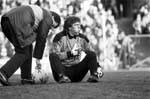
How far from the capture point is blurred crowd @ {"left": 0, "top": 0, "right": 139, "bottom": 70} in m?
21.1

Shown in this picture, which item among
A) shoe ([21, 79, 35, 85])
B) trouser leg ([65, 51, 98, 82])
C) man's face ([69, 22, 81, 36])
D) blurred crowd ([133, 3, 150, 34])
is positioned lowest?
blurred crowd ([133, 3, 150, 34])

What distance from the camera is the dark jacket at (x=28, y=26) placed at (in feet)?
32.5

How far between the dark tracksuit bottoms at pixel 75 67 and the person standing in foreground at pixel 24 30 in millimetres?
279

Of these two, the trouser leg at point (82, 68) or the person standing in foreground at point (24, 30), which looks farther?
the trouser leg at point (82, 68)

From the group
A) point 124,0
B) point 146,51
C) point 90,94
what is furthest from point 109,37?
point 90,94

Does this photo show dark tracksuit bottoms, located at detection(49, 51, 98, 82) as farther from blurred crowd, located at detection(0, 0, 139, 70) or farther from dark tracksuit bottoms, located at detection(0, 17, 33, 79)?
blurred crowd, located at detection(0, 0, 139, 70)

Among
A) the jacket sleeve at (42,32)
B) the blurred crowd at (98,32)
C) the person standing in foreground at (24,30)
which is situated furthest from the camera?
the blurred crowd at (98,32)

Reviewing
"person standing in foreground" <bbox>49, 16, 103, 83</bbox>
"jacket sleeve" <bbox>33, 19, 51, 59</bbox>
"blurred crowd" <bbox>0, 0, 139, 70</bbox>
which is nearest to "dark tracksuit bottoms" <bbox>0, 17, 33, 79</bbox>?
"jacket sleeve" <bbox>33, 19, 51, 59</bbox>

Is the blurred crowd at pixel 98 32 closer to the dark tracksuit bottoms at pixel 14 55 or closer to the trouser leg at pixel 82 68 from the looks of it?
the trouser leg at pixel 82 68

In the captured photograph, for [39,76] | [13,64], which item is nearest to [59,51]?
[39,76]

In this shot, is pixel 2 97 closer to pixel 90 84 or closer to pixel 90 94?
pixel 90 94

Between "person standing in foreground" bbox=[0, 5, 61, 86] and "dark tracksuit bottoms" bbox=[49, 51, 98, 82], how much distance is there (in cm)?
28

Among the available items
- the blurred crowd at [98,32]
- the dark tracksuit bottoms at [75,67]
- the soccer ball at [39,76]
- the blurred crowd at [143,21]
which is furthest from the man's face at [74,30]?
the blurred crowd at [143,21]

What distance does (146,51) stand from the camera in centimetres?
2166
